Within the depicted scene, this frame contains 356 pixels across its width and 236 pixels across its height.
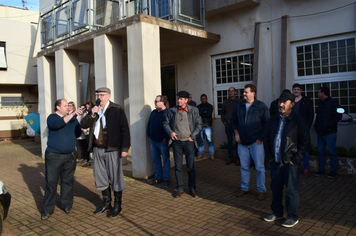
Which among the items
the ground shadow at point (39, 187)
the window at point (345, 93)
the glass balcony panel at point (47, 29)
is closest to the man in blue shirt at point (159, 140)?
the ground shadow at point (39, 187)

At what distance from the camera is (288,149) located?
4168 millimetres

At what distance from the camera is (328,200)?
5277mm

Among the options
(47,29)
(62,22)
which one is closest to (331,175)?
(62,22)

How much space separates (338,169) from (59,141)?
5986mm

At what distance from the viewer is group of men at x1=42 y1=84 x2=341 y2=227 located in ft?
13.9

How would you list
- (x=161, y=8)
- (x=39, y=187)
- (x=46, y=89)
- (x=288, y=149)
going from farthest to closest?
(x=46, y=89) → (x=161, y=8) → (x=39, y=187) → (x=288, y=149)

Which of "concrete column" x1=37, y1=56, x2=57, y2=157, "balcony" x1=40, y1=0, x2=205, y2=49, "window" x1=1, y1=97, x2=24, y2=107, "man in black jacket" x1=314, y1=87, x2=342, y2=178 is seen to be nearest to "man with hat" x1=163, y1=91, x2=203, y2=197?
"man in black jacket" x1=314, y1=87, x2=342, y2=178

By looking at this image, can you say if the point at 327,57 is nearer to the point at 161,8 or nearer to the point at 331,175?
the point at 331,175

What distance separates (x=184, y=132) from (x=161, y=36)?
13.3ft

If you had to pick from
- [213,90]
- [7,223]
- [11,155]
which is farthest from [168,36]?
[11,155]

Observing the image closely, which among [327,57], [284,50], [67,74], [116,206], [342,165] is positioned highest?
[284,50]

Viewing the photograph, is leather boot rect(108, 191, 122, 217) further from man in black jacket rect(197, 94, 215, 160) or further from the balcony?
the balcony

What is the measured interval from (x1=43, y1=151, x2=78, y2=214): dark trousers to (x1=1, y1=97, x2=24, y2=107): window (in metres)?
17.2

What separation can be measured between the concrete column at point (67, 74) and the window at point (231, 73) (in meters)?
4.87
